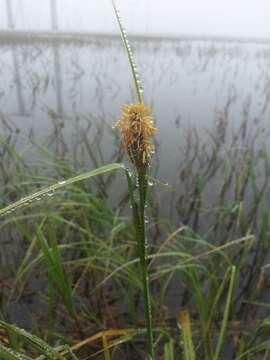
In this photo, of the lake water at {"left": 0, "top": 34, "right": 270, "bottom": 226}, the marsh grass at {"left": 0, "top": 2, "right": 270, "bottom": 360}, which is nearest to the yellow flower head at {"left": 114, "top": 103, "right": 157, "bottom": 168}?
the marsh grass at {"left": 0, "top": 2, "right": 270, "bottom": 360}

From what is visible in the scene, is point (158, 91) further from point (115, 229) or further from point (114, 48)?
point (114, 48)

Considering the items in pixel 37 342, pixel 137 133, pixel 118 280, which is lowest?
pixel 118 280

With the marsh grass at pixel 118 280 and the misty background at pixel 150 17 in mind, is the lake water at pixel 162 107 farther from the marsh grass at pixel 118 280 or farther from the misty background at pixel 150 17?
the misty background at pixel 150 17

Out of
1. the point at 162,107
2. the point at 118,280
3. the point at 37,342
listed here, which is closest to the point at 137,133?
the point at 37,342

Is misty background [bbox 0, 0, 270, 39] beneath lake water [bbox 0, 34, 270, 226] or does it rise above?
above

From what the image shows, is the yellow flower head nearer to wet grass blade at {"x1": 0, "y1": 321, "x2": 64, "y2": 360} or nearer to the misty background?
wet grass blade at {"x1": 0, "y1": 321, "x2": 64, "y2": 360}

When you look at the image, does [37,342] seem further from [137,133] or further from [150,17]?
[150,17]
